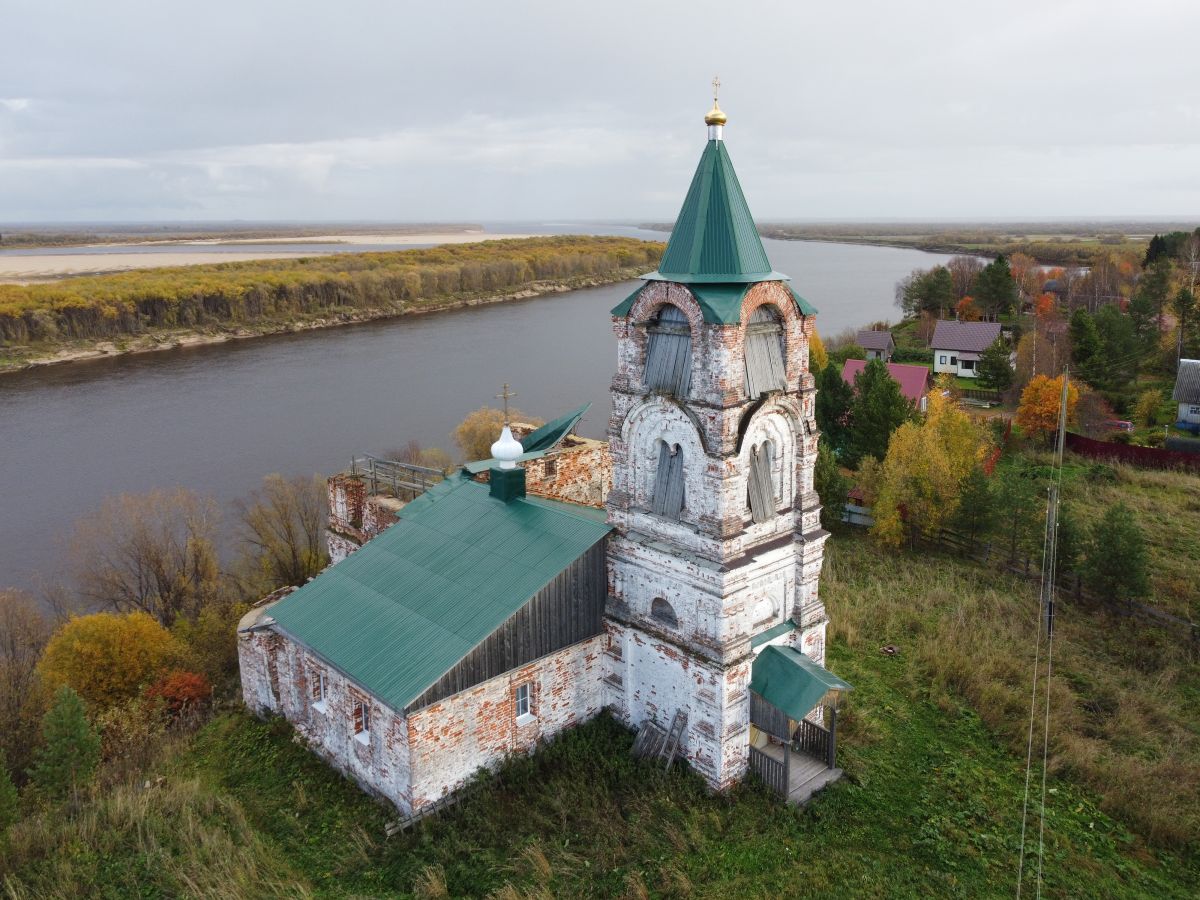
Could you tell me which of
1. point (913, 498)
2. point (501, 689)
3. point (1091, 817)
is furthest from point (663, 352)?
point (913, 498)

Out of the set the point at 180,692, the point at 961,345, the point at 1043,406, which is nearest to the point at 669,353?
the point at 180,692

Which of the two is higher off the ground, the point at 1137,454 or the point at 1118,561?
the point at 1137,454

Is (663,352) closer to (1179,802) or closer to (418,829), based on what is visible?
(418,829)

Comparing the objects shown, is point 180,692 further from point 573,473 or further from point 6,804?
point 573,473

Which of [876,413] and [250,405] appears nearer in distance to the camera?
[876,413]

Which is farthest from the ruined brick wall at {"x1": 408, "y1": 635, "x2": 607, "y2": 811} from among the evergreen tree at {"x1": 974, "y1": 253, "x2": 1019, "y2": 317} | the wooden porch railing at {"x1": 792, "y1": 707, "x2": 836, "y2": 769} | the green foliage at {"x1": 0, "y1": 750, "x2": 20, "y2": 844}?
the evergreen tree at {"x1": 974, "y1": 253, "x2": 1019, "y2": 317}

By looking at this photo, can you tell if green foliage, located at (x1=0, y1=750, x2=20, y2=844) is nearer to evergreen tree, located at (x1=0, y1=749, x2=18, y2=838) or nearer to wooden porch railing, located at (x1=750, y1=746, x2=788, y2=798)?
evergreen tree, located at (x1=0, y1=749, x2=18, y2=838)

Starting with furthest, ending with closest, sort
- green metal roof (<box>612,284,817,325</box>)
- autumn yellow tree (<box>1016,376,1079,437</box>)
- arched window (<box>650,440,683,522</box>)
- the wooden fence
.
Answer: autumn yellow tree (<box>1016,376,1079,437</box>) → the wooden fence → arched window (<box>650,440,683,522</box>) → green metal roof (<box>612,284,817,325</box>)
